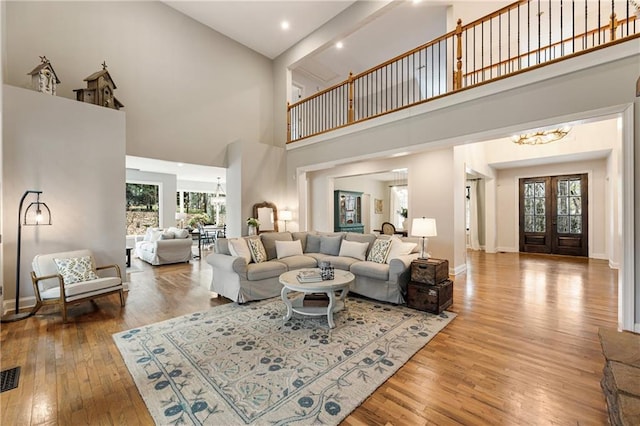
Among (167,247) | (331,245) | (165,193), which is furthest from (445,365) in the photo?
(165,193)

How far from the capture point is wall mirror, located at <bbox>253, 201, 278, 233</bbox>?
22.1 feet

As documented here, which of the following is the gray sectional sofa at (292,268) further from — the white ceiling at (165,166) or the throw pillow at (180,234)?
the throw pillow at (180,234)

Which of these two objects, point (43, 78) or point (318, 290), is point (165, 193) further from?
point (318, 290)

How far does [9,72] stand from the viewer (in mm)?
4316

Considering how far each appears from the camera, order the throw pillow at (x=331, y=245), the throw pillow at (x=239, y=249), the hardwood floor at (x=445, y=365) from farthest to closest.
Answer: the throw pillow at (x=331, y=245) < the throw pillow at (x=239, y=249) < the hardwood floor at (x=445, y=365)

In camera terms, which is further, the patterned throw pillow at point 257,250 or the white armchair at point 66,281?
the patterned throw pillow at point 257,250

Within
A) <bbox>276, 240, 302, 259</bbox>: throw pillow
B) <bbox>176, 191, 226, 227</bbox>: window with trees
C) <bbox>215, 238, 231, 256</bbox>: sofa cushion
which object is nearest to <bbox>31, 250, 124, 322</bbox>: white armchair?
<bbox>215, 238, 231, 256</bbox>: sofa cushion

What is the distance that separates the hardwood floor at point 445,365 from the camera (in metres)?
1.80

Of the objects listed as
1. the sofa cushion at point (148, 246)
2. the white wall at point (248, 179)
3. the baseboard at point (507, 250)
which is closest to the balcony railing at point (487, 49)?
the white wall at point (248, 179)

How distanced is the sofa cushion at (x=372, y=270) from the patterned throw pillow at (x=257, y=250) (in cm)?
148

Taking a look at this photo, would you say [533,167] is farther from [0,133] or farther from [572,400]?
[0,133]

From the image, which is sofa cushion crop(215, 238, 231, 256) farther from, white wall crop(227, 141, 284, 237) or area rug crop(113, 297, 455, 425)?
white wall crop(227, 141, 284, 237)

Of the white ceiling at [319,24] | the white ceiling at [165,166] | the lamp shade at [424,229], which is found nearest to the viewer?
the lamp shade at [424,229]

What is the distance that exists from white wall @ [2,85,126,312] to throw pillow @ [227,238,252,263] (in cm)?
202
